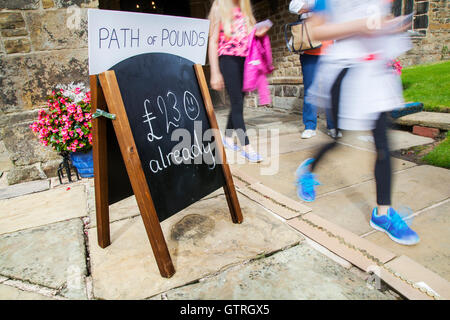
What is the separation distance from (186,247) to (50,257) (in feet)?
2.78

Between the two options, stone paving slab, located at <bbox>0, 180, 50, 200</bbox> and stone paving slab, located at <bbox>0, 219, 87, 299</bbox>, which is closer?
stone paving slab, located at <bbox>0, 219, 87, 299</bbox>

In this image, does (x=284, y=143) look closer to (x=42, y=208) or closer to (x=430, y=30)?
(x=42, y=208)

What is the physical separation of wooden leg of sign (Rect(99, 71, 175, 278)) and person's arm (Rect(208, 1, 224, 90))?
4.34 feet

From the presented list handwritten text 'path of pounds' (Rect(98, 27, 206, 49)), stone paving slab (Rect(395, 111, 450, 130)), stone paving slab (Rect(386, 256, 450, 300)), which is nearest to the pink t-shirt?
handwritten text 'path of pounds' (Rect(98, 27, 206, 49))

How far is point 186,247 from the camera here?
5.66 ft

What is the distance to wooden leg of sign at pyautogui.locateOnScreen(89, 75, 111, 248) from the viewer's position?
57.3 inches

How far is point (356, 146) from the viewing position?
3.41 metres

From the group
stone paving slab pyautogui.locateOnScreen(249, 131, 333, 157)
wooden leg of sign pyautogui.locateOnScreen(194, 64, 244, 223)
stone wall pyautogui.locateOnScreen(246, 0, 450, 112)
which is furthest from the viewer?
stone wall pyautogui.locateOnScreen(246, 0, 450, 112)

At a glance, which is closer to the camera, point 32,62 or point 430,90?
point 32,62

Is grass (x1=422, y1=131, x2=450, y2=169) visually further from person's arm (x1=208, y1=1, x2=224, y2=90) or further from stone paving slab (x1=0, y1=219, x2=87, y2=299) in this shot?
stone paving slab (x1=0, y1=219, x2=87, y2=299)

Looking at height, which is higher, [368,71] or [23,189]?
[368,71]

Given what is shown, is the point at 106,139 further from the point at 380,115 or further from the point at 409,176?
the point at 409,176

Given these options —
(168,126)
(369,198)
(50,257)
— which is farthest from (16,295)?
(369,198)
